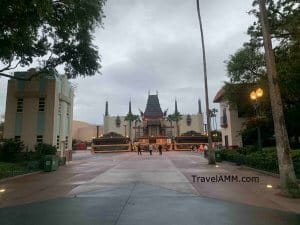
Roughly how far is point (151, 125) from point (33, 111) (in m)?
72.3

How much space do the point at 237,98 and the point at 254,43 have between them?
38.7 feet

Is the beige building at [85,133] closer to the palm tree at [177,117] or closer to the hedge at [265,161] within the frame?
the palm tree at [177,117]

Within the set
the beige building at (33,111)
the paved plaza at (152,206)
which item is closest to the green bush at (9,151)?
the beige building at (33,111)

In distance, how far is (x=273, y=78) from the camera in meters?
13.1

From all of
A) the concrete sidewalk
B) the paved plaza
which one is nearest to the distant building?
the paved plaza

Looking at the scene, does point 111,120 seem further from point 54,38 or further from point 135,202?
point 135,202

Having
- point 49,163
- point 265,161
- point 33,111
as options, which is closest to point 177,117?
point 33,111

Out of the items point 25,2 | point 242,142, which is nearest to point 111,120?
point 242,142

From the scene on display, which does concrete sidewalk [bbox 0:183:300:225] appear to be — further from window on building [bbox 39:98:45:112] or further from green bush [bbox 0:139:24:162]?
window on building [bbox 39:98:45:112]

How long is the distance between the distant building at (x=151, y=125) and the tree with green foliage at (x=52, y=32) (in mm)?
76573

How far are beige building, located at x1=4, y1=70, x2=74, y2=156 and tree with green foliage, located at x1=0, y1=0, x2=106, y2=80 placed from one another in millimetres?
5261

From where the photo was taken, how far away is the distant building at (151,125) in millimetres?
103875

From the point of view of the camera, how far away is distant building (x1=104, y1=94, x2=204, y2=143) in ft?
341

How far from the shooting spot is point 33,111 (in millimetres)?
32000
